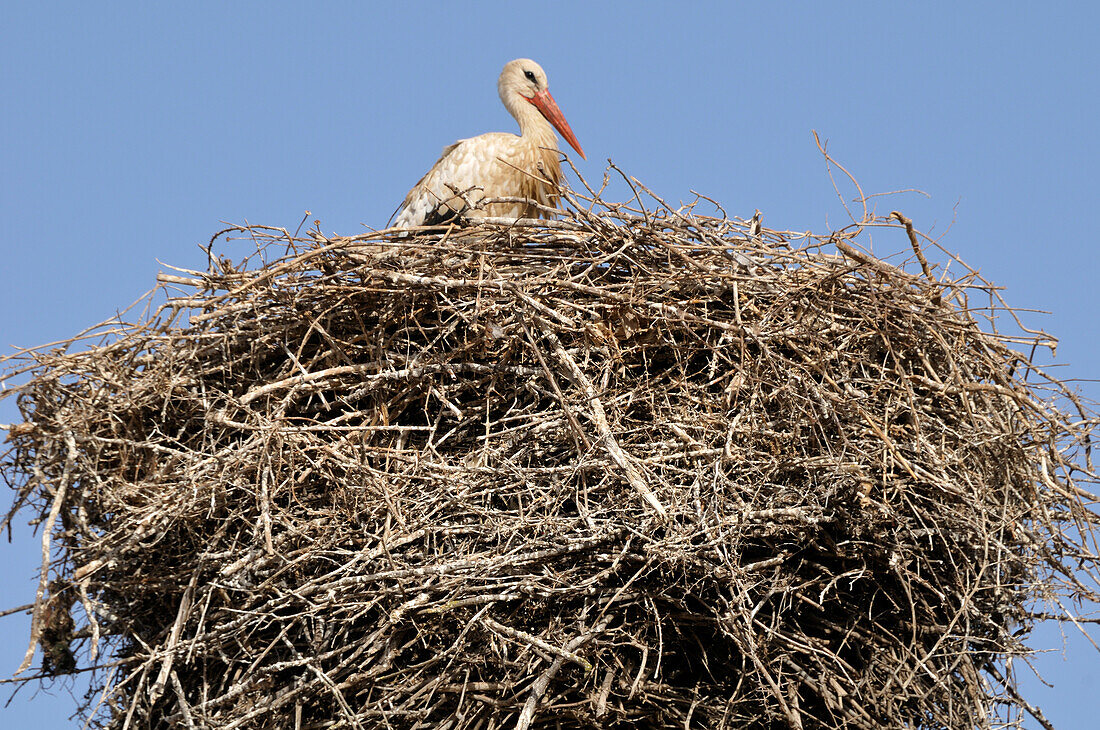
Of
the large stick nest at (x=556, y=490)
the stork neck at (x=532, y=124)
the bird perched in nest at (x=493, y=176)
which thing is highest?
the stork neck at (x=532, y=124)

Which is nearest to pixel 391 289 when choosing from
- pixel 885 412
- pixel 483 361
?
pixel 483 361

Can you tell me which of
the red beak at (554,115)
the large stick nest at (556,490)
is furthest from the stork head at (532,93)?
the large stick nest at (556,490)

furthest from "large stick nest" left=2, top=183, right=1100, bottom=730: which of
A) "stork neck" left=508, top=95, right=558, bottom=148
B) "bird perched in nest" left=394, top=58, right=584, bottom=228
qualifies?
"stork neck" left=508, top=95, right=558, bottom=148

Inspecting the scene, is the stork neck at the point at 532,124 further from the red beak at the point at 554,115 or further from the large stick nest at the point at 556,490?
the large stick nest at the point at 556,490

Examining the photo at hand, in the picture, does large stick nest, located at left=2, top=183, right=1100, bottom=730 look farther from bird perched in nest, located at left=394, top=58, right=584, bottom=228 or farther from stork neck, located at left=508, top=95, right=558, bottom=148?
stork neck, located at left=508, top=95, right=558, bottom=148

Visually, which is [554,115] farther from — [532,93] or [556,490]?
[556,490]

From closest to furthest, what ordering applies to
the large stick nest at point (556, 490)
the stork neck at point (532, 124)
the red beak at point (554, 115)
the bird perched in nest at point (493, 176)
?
the large stick nest at point (556, 490) → the bird perched in nest at point (493, 176) → the stork neck at point (532, 124) → the red beak at point (554, 115)

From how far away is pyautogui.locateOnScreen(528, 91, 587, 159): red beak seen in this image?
6.21 m

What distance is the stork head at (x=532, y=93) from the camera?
6211mm

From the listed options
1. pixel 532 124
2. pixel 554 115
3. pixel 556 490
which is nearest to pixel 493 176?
pixel 532 124

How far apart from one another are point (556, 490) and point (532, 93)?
10.2ft

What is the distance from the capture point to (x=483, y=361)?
4.09 metres

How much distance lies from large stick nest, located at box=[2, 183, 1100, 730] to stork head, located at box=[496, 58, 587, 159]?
6.59 ft

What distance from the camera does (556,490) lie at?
3.71 m
